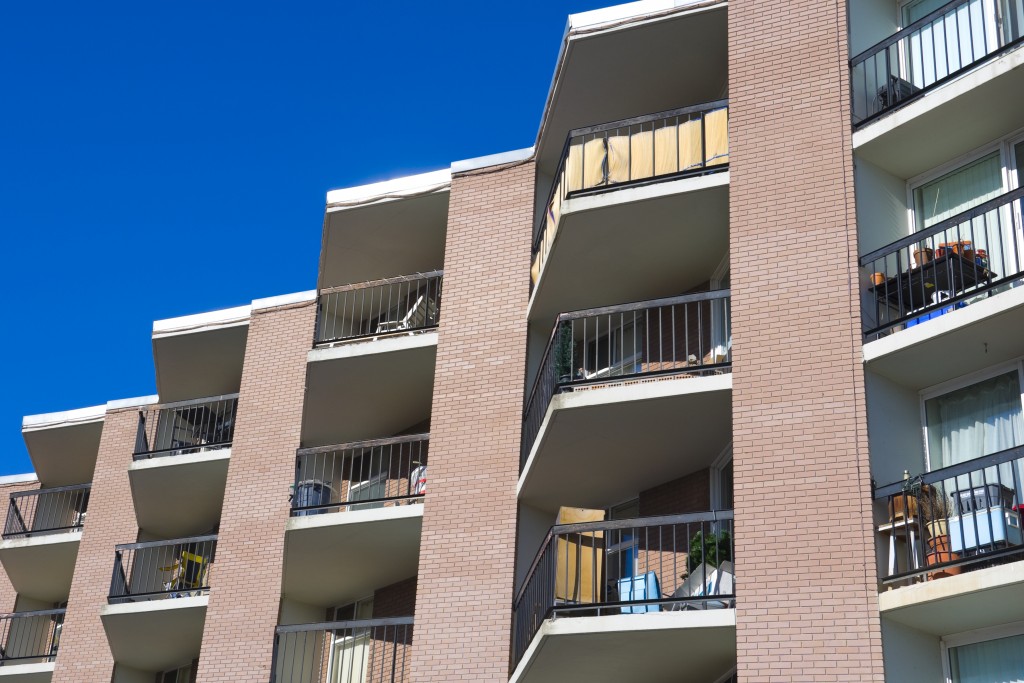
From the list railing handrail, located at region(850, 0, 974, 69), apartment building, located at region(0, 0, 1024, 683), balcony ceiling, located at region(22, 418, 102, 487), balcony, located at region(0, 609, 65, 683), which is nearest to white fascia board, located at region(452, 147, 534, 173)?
apartment building, located at region(0, 0, 1024, 683)

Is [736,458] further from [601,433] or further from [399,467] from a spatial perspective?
[399,467]

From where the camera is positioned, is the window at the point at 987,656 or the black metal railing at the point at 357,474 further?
the black metal railing at the point at 357,474

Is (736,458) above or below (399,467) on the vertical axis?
below

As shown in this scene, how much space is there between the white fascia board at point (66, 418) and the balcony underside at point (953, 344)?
1963 cm

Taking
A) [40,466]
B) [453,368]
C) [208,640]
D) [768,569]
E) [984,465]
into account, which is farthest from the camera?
[40,466]

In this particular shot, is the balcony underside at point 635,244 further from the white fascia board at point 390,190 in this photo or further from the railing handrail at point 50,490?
the railing handrail at point 50,490

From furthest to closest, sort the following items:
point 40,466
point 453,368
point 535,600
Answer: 1. point 40,466
2. point 453,368
3. point 535,600

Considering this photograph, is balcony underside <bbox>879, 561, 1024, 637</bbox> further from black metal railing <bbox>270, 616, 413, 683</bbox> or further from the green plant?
black metal railing <bbox>270, 616, 413, 683</bbox>

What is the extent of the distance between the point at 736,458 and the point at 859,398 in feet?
5.11

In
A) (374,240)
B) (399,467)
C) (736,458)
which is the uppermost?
(374,240)

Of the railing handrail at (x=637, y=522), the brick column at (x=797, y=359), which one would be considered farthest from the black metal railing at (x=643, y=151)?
the railing handrail at (x=637, y=522)

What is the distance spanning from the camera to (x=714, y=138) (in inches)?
786

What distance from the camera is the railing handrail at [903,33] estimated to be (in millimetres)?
18275

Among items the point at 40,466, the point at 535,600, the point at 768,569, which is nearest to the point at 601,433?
the point at 535,600
